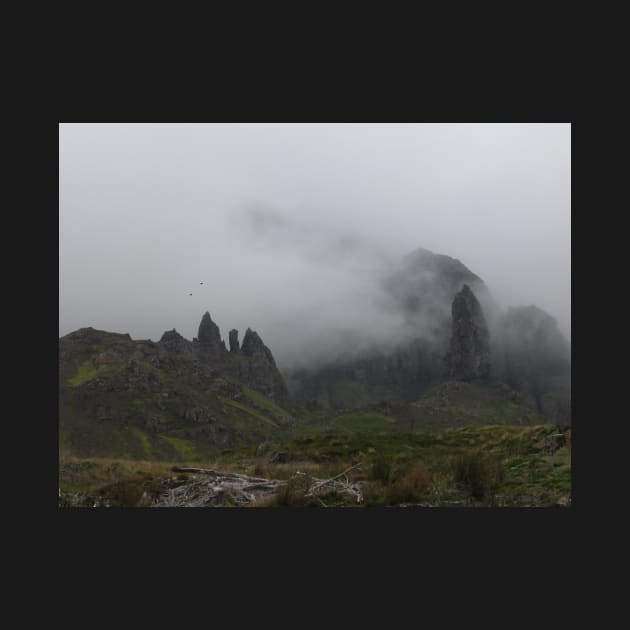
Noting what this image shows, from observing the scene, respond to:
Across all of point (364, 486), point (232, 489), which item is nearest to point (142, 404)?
point (232, 489)

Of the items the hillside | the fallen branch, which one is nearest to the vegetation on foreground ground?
the fallen branch

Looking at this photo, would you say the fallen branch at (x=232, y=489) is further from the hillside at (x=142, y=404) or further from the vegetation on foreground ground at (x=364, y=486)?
the hillside at (x=142, y=404)

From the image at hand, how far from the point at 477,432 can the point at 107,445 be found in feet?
316

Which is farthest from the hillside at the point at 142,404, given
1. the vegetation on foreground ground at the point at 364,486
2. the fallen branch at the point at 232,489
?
the fallen branch at the point at 232,489

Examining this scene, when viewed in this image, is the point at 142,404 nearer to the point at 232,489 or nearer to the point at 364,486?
the point at 232,489

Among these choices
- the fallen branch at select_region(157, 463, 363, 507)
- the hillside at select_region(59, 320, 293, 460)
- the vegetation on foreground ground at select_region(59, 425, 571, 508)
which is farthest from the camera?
the hillside at select_region(59, 320, 293, 460)

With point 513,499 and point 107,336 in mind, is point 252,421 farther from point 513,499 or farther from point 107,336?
point 513,499

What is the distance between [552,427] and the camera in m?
20.6

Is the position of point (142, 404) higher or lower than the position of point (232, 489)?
lower

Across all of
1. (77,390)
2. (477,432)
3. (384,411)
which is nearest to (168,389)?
(77,390)

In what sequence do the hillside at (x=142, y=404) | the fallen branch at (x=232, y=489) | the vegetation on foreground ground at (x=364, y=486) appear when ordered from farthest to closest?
the hillside at (x=142, y=404) < the fallen branch at (x=232, y=489) < the vegetation on foreground ground at (x=364, y=486)

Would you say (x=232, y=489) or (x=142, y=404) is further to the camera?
(x=142, y=404)

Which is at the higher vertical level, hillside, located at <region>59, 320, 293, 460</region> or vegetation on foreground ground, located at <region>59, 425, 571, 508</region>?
vegetation on foreground ground, located at <region>59, 425, 571, 508</region>

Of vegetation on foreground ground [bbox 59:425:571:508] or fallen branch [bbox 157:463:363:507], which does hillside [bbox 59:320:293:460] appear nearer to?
vegetation on foreground ground [bbox 59:425:571:508]
